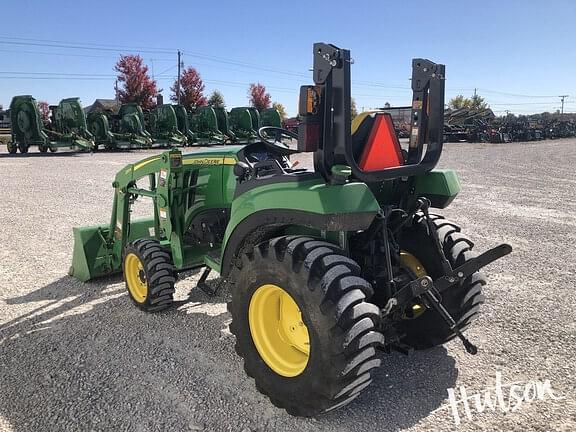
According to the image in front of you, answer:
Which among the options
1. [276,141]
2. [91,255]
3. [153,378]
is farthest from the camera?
[91,255]

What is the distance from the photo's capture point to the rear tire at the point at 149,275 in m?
4.09

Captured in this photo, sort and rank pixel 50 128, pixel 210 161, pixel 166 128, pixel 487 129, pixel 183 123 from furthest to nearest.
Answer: pixel 487 129
pixel 183 123
pixel 166 128
pixel 50 128
pixel 210 161

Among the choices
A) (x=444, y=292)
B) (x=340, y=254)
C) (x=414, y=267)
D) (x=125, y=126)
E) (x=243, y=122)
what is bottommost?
(x=444, y=292)

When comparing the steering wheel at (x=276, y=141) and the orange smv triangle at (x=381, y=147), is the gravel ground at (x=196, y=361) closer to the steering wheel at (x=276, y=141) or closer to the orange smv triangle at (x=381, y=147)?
the orange smv triangle at (x=381, y=147)

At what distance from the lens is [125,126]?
22.6 m

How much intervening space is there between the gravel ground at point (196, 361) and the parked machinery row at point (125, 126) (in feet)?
50.2

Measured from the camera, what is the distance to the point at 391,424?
2.72 m

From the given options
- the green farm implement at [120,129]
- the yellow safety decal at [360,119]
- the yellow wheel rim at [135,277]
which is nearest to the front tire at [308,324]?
the yellow safety decal at [360,119]

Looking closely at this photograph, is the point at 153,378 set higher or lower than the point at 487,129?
lower

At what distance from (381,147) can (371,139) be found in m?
0.09

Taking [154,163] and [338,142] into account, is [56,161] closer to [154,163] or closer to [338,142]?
[154,163]

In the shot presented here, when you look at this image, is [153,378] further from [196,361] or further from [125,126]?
[125,126]

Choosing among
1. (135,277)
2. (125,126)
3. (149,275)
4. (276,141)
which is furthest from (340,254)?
(125,126)

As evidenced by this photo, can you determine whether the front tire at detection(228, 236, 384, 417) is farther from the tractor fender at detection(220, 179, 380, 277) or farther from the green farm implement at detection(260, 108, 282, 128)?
the green farm implement at detection(260, 108, 282, 128)
